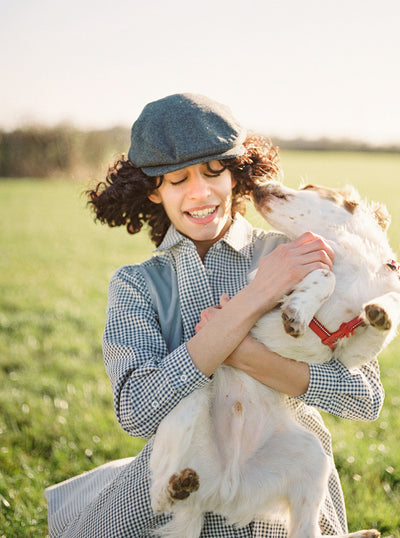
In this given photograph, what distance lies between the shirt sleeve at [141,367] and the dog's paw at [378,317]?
0.69 metres

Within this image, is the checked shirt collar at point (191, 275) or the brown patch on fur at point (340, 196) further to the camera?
the brown patch on fur at point (340, 196)

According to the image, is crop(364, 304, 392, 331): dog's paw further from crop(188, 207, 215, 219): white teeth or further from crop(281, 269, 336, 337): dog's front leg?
crop(188, 207, 215, 219): white teeth

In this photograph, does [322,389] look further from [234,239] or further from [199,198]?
[199,198]

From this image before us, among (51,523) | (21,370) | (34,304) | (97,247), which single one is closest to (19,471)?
(51,523)

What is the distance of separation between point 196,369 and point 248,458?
0.48 meters

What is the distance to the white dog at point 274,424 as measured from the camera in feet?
6.71

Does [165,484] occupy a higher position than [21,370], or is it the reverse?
[165,484]

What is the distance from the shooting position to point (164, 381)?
6.75ft

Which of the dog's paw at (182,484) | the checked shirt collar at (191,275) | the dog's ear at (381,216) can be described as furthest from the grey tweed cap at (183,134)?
the dog's paw at (182,484)

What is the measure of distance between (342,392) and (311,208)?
2.90ft

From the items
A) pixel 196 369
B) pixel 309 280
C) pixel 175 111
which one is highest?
pixel 175 111

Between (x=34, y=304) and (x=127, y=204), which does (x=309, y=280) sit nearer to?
(x=127, y=204)

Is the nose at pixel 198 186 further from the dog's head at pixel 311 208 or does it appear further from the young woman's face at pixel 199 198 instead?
the dog's head at pixel 311 208

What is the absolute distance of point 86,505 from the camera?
2.43 metres
